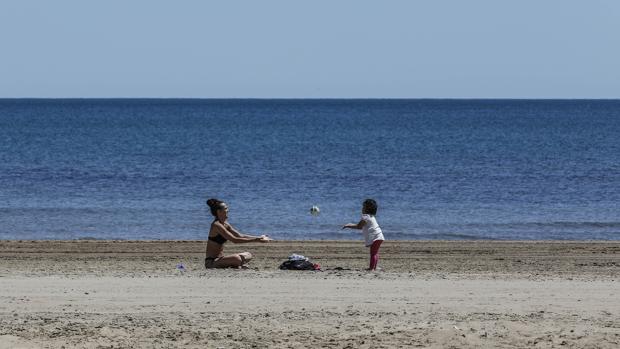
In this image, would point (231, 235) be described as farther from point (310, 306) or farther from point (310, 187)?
point (310, 187)

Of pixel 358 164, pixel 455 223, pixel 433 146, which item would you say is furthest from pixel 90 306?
pixel 433 146

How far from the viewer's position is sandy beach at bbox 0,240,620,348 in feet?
35.6

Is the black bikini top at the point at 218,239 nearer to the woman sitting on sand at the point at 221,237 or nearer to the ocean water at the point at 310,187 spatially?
the woman sitting on sand at the point at 221,237

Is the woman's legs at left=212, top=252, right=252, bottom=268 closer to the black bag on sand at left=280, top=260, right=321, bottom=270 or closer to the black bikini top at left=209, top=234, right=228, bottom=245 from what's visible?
the black bikini top at left=209, top=234, right=228, bottom=245

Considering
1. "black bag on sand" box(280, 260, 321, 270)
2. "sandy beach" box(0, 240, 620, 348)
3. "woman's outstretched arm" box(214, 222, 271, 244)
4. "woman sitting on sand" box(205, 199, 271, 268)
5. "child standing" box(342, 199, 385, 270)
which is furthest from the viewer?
"child standing" box(342, 199, 385, 270)

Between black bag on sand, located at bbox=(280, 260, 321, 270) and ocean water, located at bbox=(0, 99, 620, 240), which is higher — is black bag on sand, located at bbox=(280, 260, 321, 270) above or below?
below

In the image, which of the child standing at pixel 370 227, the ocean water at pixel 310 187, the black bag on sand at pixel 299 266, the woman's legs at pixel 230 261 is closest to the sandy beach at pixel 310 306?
the woman's legs at pixel 230 261

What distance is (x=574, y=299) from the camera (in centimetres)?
1308

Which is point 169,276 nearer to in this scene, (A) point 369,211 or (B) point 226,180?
(A) point 369,211

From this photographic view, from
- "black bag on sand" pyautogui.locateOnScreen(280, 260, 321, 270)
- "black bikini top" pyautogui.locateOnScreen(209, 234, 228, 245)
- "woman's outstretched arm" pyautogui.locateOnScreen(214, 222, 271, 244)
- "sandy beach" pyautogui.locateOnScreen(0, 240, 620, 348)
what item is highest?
"woman's outstretched arm" pyautogui.locateOnScreen(214, 222, 271, 244)

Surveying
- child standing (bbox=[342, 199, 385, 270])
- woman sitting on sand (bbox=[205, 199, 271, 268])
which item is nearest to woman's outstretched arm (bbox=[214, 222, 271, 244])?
woman sitting on sand (bbox=[205, 199, 271, 268])

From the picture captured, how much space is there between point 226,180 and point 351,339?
32.3 meters

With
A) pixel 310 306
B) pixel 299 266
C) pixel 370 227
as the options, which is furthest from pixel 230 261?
pixel 310 306

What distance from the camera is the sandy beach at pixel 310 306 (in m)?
10.8
